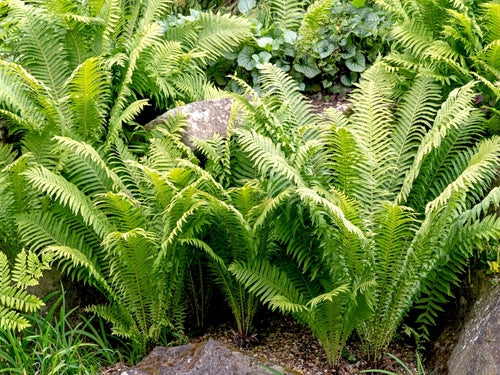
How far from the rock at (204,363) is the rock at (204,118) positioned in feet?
4.97

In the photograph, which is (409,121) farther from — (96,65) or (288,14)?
(96,65)

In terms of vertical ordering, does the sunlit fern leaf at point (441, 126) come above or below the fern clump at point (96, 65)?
below

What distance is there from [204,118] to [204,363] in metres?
1.85

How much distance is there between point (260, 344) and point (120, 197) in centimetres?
126

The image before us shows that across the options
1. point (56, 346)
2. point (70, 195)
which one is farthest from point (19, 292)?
point (70, 195)

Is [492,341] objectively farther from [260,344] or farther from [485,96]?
[485,96]

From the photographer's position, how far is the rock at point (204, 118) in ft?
15.4

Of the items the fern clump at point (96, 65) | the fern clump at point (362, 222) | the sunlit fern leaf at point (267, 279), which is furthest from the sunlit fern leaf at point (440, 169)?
the fern clump at point (96, 65)

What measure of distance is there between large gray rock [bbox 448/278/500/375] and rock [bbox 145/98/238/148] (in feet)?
6.69

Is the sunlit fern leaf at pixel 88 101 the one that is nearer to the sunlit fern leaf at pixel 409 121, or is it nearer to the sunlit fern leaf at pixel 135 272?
the sunlit fern leaf at pixel 135 272

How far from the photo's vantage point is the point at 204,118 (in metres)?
4.78

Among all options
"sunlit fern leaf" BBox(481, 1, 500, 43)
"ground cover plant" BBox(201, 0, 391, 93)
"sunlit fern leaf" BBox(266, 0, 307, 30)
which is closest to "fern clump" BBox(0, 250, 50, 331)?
"ground cover plant" BBox(201, 0, 391, 93)

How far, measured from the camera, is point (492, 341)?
3490 millimetres

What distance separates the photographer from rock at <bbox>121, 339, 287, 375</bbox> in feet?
11.7
